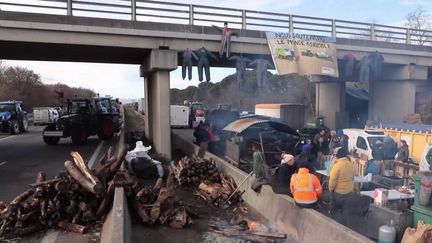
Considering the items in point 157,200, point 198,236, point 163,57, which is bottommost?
point 198,236

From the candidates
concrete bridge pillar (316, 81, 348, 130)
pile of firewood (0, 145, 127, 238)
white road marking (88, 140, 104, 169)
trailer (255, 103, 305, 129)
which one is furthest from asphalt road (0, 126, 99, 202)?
concrete bridge pillar (316, 81, 348, 130)

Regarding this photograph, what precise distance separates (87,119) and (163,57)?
7.79 meters

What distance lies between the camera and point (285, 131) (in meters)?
14.6

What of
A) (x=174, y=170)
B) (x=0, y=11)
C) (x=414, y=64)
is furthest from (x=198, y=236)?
(x=414, y=64)

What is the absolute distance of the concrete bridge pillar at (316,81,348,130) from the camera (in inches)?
1060

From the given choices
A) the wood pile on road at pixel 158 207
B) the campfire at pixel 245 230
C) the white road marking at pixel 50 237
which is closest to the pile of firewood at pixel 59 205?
the white road marking at pixel 50 237

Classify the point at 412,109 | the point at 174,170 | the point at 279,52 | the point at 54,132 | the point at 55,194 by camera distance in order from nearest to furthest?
the point at 55,194 → the point at 174,170 → the point at 279,52 → the point at 54,132 → the point at 412,109

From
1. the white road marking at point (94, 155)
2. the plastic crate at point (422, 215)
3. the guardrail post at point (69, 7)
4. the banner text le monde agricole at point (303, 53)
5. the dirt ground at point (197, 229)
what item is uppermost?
the guardrail post at point (69, 7)

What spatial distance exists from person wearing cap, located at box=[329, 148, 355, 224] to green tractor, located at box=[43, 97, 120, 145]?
636 inches

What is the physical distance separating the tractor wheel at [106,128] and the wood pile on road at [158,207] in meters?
14.7

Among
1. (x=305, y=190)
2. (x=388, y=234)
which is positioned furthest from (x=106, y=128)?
(x=388, y=234)

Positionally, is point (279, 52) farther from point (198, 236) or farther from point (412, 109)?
point (198, 236)

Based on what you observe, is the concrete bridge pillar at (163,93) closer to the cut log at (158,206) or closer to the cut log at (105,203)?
the cut log at (158,206)

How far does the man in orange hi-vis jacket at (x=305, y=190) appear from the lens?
23.9 feet
